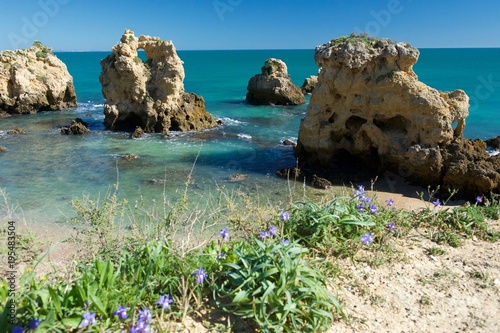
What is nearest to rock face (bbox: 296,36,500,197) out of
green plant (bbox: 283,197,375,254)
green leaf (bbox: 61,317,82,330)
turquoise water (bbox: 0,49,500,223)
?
turquoise water (bbox: 0,49,500,223)

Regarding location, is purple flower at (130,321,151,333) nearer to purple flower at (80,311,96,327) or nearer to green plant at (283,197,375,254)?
purple flower at (80,311,96,327)

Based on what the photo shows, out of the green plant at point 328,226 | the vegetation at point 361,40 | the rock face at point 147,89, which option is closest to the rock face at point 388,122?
the vegetation at point 361,40

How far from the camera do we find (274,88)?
3966cm

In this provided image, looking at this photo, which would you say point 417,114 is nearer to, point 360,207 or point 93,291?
point 360,207

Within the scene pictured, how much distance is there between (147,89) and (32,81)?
12636 millimetres

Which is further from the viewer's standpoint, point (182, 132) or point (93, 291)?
point (182, 132)

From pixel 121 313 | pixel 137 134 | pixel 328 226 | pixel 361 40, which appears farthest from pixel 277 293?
pixel 137 134

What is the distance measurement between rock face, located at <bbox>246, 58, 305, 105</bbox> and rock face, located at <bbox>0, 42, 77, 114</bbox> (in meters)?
16.7

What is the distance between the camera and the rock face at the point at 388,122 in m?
15.0

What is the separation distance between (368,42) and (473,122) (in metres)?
17.8

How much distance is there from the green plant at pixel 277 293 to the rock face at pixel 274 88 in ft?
117

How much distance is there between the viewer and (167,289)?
15.1 feet

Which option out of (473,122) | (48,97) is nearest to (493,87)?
(473,122)

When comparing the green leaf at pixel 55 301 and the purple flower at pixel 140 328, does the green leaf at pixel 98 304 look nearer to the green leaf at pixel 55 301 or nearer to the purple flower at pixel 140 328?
the green leaf at pixel 55 301
